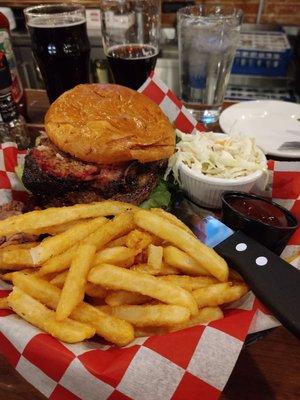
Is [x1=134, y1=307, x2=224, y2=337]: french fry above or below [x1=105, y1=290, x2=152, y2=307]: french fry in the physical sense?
below

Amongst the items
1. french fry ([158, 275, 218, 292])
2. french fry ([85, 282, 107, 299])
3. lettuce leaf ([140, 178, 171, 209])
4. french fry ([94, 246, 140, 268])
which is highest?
french fry ([94, 246, 140, 268])

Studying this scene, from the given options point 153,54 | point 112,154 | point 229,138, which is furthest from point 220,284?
point 153,54

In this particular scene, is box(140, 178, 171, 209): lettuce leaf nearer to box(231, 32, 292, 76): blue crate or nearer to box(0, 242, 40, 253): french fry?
box(0, 242, 40, 253): french fry

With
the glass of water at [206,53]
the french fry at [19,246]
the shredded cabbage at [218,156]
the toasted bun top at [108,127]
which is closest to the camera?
the french fry at [19,246]

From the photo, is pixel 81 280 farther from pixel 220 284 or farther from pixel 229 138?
pixel 229 138

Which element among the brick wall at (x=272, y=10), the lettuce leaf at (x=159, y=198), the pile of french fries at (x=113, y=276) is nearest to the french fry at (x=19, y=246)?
the pile of french fries at (x=113, y=276)

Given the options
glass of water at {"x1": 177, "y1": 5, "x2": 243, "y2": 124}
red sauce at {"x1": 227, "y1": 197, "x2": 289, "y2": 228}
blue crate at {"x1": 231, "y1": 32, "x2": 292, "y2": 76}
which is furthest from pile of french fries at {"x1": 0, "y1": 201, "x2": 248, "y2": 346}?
blue crate at {"x1": 231, "y1": 32, "x2": 292, "y2": 76}

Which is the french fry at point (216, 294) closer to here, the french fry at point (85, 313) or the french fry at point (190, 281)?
the french fry at point (190, 281)

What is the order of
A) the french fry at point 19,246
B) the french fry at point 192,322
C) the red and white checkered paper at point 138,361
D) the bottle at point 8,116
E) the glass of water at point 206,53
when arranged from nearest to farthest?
the red and white checkered paper at point 138,361, the french fry at point 192,322, the french fry at point 19,246, the bottle at point 8,116, the glass of water at point 206,53
